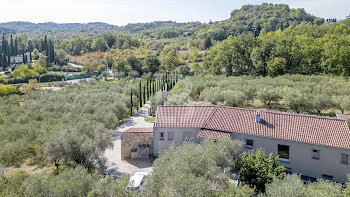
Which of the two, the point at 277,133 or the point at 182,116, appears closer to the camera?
the point at 277,133

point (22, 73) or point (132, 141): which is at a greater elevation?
point (22, 73)

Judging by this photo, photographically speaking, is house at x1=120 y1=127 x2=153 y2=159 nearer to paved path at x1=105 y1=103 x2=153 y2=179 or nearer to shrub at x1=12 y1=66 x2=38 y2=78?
paved path at x1=105 y1=103 x2=153 y2=179

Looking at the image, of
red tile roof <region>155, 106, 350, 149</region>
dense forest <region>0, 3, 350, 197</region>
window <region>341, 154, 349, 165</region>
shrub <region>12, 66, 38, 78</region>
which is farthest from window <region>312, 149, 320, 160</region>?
shrub <region>12, 66, 38, 78</region>

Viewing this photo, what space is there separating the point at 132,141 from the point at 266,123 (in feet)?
44.6

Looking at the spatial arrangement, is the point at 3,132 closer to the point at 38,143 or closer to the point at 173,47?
the point at 38,143

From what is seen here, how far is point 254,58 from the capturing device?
224 feet

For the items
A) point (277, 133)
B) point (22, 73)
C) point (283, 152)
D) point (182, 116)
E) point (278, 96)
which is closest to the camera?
point (283, 152)

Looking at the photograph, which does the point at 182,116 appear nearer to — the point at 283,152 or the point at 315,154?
the point at 283,152

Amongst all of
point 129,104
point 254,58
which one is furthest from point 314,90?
point 129,104

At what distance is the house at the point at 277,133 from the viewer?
21172 millimetres

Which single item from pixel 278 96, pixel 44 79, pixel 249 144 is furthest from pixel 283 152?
pixel 44 79

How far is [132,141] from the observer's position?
26016 mm

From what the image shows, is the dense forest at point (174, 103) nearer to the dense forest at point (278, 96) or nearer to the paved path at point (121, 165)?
the dense forest at point (278, 96)

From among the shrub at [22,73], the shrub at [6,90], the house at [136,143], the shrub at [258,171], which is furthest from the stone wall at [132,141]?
the shrub at [22,73]
